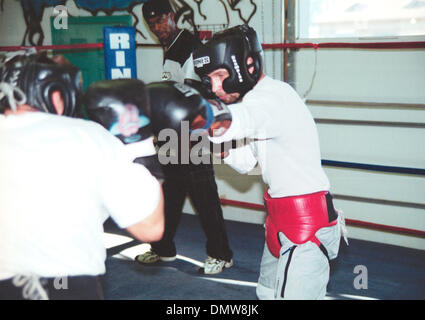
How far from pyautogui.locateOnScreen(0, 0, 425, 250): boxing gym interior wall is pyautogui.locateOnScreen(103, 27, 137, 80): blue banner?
2.25ft

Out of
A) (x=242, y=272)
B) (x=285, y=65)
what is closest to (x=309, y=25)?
(x=285, y=65)

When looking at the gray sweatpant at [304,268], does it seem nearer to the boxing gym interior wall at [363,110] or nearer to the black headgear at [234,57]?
the black headgear at [234,57]

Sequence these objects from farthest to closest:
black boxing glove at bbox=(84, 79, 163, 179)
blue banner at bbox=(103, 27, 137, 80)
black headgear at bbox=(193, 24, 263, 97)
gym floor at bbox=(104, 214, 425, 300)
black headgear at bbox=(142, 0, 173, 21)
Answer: blue banner at bbox=(103, 27, 137, 80)
black headgear at bbox=(142, 0, 173, 21)
gym floor at bbox=(104, 214, 425, 300)
black headgear at bbox=(193, 24, 263, 97)
black boxing glove at bbox=(84, 79, 163, 179)

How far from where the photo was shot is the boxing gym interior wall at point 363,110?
3.07 meters

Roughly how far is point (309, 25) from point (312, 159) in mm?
1939

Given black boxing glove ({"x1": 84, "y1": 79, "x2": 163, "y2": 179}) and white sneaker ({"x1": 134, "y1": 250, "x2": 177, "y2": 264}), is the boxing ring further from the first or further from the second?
black boxing glove ({"x1": 84, "y1": 79, "x2": 163, "y2": 179})

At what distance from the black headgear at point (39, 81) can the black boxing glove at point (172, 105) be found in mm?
243

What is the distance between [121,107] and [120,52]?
2.71m

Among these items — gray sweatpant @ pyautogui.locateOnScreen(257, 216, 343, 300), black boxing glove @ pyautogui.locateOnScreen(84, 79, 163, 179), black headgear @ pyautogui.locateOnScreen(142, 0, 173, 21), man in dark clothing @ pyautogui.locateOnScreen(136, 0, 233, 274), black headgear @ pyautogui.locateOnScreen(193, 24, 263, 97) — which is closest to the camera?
black boxing glove @ pyautogui.locateOnScreen(84, 79, 163, 179)

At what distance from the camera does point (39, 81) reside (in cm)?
110

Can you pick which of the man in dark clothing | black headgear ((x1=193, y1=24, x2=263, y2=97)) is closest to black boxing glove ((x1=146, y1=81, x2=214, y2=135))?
black headgear ((x1=193, y1=24, x2=263, y2=97))

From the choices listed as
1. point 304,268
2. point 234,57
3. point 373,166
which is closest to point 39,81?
point 234,57

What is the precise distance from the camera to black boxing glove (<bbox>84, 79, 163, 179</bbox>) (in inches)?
47.1

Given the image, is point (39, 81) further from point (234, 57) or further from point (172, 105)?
point (234, 57)
